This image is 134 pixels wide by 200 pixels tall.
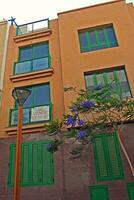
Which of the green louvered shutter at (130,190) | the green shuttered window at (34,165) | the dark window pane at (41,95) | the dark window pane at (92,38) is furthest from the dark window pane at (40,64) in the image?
the green louvered shutter at (130,190)

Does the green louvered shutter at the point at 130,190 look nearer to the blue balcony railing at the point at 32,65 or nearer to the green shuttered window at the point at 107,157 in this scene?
the green shuttered window at the point at 107,157

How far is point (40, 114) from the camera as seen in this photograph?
11.8 meters

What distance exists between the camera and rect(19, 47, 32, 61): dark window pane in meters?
14.4

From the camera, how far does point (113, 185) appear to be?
9.29 metres

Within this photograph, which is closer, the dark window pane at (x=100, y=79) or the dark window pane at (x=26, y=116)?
the dark window pane at (x=100, y=79)

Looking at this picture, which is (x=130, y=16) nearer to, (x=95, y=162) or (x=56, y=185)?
(x=95, y=162)

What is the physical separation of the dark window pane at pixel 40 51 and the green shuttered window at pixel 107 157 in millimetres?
6492

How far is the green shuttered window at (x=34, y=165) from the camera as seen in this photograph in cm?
1010

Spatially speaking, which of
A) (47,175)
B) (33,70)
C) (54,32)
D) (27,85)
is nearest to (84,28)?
(54,32)

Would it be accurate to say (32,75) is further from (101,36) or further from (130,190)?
(130,190)

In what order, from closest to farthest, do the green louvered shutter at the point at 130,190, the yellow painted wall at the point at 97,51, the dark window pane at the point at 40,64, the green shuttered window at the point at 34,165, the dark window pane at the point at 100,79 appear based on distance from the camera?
the green louvered shutter at the point at 130,190
the green shuttered window at the point at 34,165
the dark window pane at the point at 100,79
the yellow painted wall at the point at 97,51
the dark window pane at the point at 40,64

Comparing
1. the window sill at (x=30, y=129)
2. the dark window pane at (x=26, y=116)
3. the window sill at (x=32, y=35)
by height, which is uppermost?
the window sill at (x=32, y=35)

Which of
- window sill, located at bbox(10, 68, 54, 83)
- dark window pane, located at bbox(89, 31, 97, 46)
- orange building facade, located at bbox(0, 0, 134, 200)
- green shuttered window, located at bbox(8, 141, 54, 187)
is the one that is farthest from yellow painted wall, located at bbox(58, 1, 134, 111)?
green shuttered window, located at bbox(8, 141, 54, 187)

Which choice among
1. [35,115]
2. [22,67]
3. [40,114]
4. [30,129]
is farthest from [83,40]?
[30,129]
